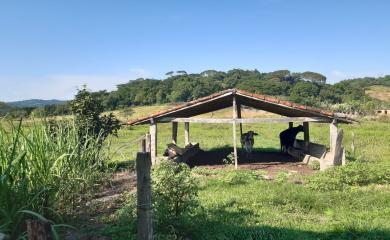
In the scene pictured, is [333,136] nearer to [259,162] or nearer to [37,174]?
[259,162]

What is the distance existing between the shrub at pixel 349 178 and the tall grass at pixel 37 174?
551 centimetres

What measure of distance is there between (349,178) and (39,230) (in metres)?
9.21

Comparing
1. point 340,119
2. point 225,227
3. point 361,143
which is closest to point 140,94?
Answer: point 361,143

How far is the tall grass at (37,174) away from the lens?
4188mm

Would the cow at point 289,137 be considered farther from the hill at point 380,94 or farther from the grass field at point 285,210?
the hill at point 380,94

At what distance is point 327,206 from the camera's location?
820 centimetres

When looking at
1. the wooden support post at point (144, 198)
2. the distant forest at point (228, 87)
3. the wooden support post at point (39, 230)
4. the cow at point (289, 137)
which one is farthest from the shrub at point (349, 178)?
the distant forest at point (228, 87)

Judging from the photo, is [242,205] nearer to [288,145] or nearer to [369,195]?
[369,195]

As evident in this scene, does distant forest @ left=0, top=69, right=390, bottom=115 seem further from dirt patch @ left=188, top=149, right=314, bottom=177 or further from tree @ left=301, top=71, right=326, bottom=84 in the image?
dirt patch @ left=188, top=149, right=314, bottom=177

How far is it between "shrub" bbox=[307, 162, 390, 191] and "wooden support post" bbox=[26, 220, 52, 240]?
8272mm

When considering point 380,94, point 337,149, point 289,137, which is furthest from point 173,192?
point 380,94

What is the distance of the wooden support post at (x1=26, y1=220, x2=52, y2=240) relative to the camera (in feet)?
8.03

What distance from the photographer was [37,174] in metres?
5.39

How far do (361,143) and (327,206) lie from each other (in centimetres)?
1684
